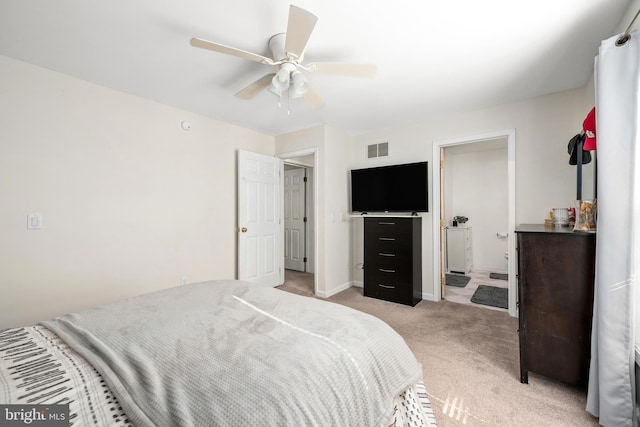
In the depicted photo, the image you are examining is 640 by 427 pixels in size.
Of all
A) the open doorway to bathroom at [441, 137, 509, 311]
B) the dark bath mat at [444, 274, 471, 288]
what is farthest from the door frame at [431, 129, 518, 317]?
the open doorway to bathroom at [441, 137, 509, 311]

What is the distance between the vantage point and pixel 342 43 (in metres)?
1.92

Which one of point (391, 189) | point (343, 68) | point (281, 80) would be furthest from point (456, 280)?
point (281, 80)

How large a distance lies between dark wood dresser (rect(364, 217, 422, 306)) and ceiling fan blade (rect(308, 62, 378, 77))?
1949mm

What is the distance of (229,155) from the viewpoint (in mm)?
3594

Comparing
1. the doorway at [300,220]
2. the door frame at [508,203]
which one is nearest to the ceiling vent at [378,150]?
the door frame at [508,203]

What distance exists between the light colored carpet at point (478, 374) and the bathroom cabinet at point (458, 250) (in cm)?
189

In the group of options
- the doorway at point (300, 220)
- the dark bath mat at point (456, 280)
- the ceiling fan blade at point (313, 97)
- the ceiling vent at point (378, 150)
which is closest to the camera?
the ceiling fan blade at point (313, 97)

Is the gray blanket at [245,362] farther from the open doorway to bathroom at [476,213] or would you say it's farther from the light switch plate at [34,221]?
the open doorway to bathroom at [476,213]

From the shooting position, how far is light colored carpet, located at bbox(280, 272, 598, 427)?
5.03 feet

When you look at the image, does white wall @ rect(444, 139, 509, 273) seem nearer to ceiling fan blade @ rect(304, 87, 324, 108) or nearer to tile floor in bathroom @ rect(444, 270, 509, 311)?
tile floor in bathroom @ rect(444, 270, 509, 311)

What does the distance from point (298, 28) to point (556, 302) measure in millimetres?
2274

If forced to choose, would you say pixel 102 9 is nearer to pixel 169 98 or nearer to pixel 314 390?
pixel 169 98

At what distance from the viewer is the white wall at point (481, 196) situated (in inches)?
199

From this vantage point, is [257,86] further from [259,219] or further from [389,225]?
[389,225]
